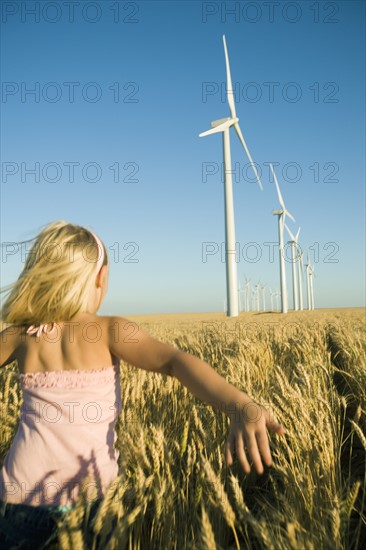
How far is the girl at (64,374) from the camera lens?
171 centimetres

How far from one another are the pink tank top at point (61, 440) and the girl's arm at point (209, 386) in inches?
7.7

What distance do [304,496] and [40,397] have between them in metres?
1.12

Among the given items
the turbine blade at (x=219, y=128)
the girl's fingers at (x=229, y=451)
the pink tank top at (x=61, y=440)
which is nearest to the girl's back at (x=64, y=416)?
the pink tank top at (x=61, y=440)

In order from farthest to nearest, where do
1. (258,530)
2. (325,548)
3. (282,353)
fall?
(282,353)
(325,548)
(258,530)

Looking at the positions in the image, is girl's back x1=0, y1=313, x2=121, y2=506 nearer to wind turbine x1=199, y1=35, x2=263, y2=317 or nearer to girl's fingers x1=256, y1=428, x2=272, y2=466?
girl's fingers x1=256, y1=428, x2=272, y2=466

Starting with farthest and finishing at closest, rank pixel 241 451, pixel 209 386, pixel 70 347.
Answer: pixel 70 347 < pixel 209 386 < pixel 241 451

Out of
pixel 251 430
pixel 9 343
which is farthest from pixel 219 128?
pixel 251 430

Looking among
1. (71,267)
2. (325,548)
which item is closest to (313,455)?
(325,548)

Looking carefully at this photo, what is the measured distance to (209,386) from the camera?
1.61m

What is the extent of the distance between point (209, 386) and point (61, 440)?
656mm

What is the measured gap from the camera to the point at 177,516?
191 centimetres

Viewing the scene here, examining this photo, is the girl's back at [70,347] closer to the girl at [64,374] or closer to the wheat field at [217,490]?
the girl at [64,374]

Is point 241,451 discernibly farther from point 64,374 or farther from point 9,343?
point 9,343

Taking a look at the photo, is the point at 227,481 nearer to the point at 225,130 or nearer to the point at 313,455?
the point at 313,455
